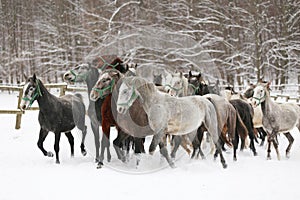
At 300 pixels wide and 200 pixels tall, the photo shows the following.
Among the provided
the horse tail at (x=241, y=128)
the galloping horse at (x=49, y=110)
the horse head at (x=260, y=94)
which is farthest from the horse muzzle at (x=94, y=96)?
the horse head at (x=260, y=94)

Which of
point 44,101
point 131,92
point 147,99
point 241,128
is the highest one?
point 131,92

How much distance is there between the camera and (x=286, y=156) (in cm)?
684

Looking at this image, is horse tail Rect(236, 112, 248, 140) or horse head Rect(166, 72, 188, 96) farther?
horse head Rect(166, 72, 188, 96)

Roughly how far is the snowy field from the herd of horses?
263mm

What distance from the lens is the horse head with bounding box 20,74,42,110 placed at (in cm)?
563

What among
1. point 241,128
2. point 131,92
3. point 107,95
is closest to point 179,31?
point 241,128

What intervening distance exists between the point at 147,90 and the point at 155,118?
1.56ft

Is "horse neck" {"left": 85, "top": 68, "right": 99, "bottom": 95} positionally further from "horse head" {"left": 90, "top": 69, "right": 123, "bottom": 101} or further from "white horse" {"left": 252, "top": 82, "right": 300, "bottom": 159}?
"white horse" {"left": 252, "top": 82, "right": 300, "bottom": 159}

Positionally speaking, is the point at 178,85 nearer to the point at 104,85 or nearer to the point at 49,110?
the point at 104,85

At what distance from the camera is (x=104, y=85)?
5414 mm

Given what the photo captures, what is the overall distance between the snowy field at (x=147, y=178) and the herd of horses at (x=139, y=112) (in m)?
0.26

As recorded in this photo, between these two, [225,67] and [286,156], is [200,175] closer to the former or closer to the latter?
[286,156]

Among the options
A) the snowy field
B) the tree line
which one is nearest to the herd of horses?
the snowy field

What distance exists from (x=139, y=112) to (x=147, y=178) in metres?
1.18
